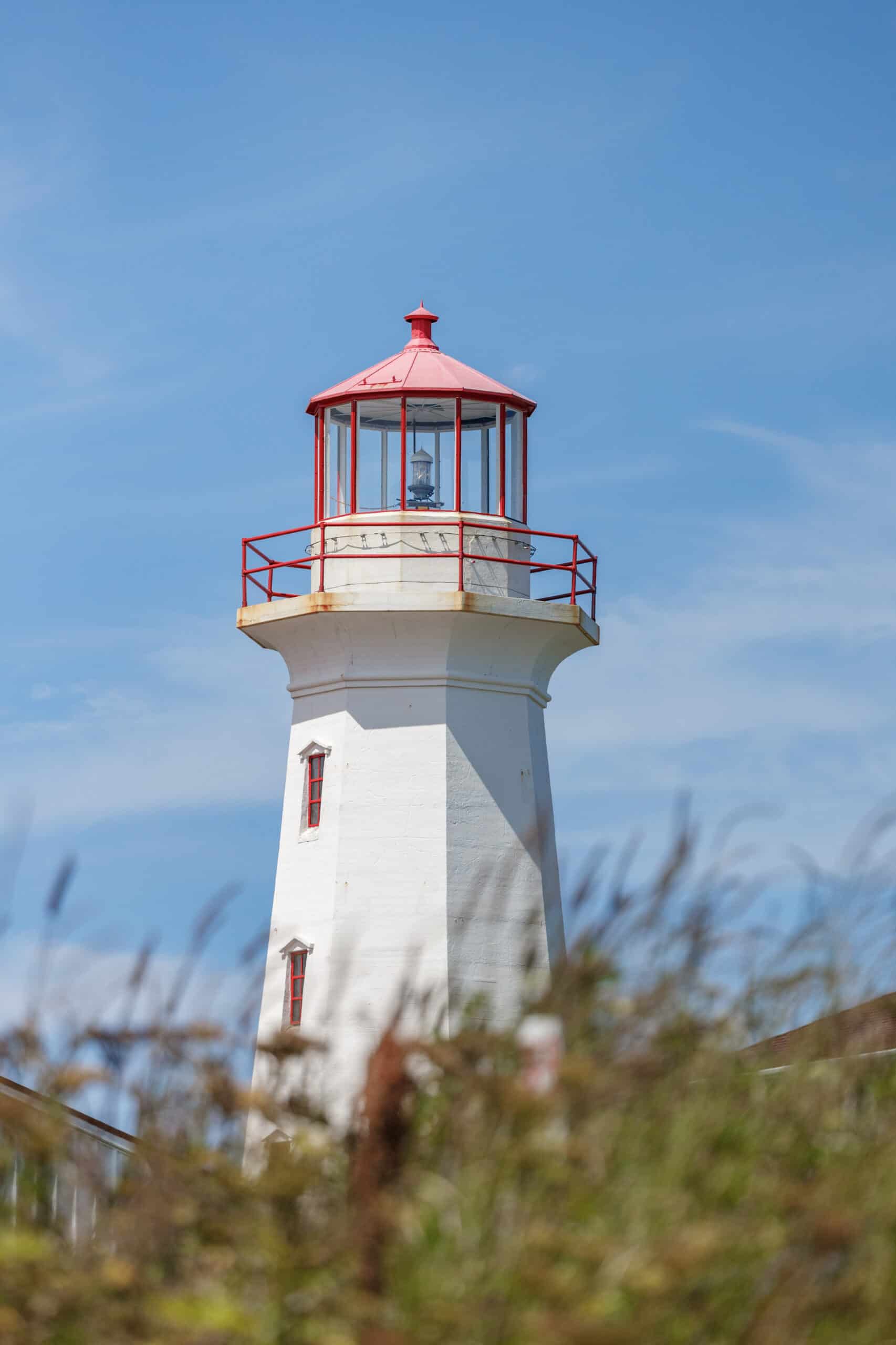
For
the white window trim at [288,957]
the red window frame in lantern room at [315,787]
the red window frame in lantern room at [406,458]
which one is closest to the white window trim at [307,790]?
the red window frame in lantern room at [315,787]

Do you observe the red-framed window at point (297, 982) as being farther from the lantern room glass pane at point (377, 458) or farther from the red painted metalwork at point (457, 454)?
the red painted metalwork at point (457, 454)

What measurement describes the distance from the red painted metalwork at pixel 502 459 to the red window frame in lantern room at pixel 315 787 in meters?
2.94

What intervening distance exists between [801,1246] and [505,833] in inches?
530

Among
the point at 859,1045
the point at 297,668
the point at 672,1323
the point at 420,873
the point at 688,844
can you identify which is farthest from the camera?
the point at 297,668

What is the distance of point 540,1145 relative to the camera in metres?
4.20

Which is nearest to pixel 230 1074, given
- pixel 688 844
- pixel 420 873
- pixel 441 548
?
pixel 688 844

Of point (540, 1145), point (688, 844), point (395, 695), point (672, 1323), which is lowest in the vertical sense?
point (672, 1323)

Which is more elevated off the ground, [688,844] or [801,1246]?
[688,844]

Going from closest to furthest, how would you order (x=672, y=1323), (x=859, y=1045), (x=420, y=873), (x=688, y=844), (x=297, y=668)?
1. (x=672, y=1323)
2. (x=688, y=844)
3. (x=859, y=1045)
4. (x=420, y=873)
5. (x=297, y=668)

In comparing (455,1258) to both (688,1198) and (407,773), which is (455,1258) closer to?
(688,1198)

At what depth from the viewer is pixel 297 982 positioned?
17.4 m

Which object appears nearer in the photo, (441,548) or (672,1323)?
(672,1323)

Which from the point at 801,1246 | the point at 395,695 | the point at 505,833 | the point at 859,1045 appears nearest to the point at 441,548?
the point at 395,695

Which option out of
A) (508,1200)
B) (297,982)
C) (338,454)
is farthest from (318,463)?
(508,1200)
